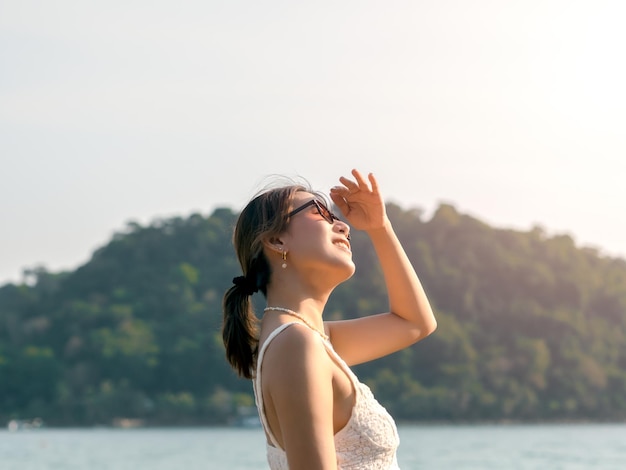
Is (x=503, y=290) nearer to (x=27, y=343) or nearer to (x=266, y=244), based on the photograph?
(x=27, y=343)

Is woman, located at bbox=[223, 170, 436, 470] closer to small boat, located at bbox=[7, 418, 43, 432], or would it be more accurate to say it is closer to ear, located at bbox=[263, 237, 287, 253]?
ear, located at bbox=[263, 237, 287, 253]

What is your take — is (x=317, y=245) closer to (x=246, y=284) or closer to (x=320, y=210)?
(x=320, y=210)

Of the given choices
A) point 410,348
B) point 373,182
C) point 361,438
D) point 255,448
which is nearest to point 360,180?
point 373,182

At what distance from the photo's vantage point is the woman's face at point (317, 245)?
9.89 ft

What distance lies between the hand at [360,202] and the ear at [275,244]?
0.31m

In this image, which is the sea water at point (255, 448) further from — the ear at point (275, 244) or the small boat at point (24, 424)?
the ear at point (275, 244)

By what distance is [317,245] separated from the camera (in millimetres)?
3037

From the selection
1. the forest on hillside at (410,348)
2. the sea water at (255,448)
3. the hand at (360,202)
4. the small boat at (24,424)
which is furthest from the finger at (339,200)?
the small boat at (24,424)

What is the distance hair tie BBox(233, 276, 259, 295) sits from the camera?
317 centimetres

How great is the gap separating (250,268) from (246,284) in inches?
2.0

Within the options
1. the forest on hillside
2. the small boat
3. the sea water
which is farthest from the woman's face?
the small boat

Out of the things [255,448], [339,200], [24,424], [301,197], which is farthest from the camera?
[24,424]

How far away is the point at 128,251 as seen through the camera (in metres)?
109

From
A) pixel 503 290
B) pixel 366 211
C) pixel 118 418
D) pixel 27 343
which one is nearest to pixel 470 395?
pixel 503 290
